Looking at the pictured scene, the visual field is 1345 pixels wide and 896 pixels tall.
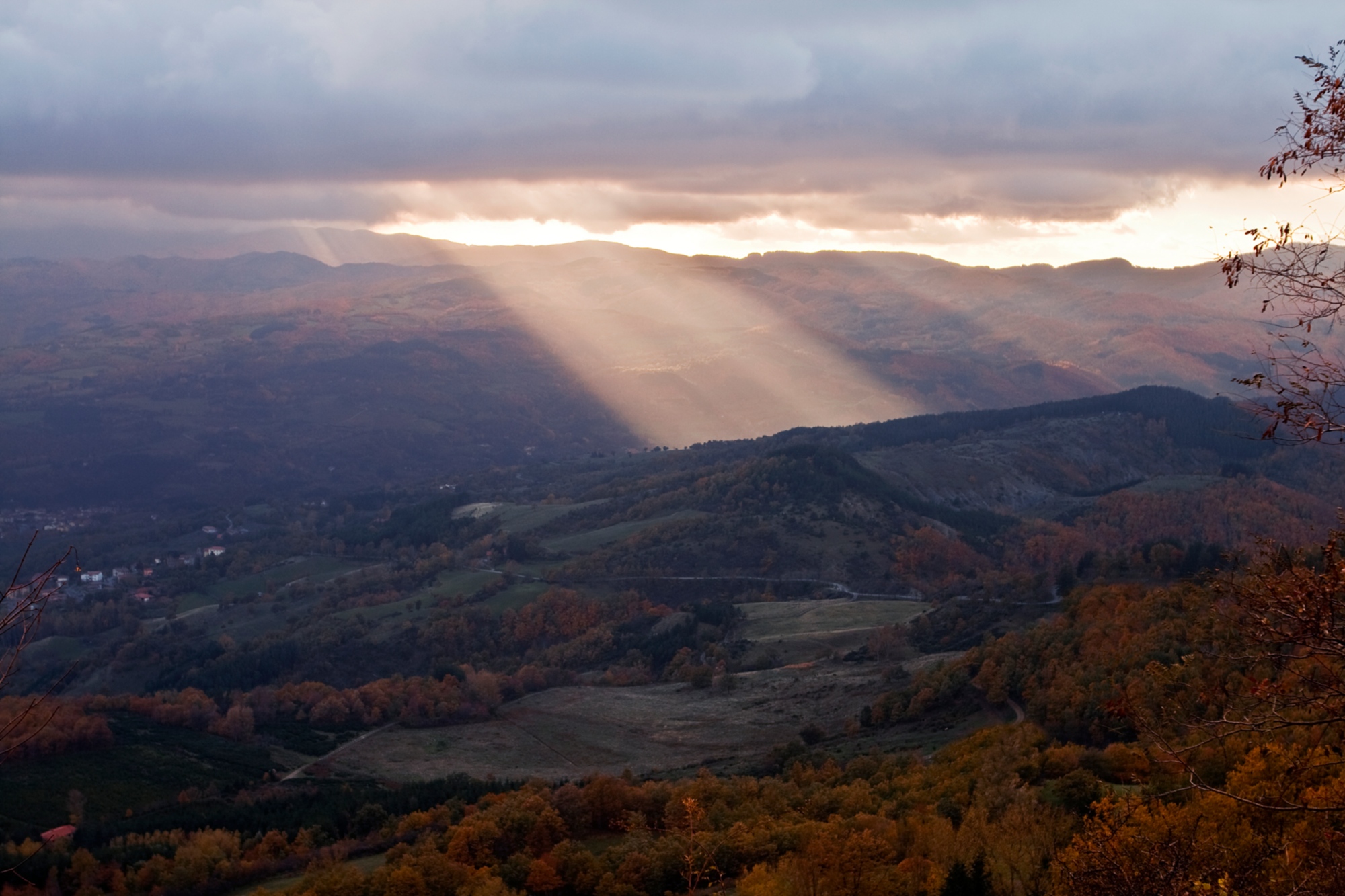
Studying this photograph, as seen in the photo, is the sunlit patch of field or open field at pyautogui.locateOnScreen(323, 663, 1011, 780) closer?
open field at pyautogui.locateOnScreen(323, 663, 1011, 780)

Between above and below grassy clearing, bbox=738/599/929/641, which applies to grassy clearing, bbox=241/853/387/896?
above

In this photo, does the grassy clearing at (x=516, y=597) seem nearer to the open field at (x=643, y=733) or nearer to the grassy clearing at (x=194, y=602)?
the open field at (x=643, y=733)

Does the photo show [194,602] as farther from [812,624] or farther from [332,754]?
[812,624]

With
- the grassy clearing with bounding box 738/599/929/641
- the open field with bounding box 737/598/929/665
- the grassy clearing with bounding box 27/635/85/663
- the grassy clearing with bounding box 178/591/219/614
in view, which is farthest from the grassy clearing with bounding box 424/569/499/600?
the grassy clearing with bounding box 27/635/85/663

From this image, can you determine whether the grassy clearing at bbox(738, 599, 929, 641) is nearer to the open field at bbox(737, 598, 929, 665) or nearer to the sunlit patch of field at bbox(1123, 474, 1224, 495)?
the open field at bbox(737, 598, 929, 665)

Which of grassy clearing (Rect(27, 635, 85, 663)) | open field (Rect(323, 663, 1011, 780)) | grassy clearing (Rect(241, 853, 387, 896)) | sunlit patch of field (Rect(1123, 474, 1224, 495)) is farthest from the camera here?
sunlit patch of field (Rect(1123, 474, 1224, 495))

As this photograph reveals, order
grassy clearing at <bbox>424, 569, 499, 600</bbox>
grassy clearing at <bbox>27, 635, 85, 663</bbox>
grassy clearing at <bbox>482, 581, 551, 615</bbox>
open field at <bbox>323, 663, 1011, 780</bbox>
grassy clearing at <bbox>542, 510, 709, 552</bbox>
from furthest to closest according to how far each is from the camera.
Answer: grassy clearing at <bbox>542, 510, 709, 552</bbox> → grassy clearing at <bbox>424, 569, 499, 600</bbox> → grassy clearing at <bbox>27, 635, 85, 663</bbox> → grassy clearing at <bbox>482, 581, 551, 615</bbox> → open field at <bbox>323, 663, 1011, 780</bbox>
